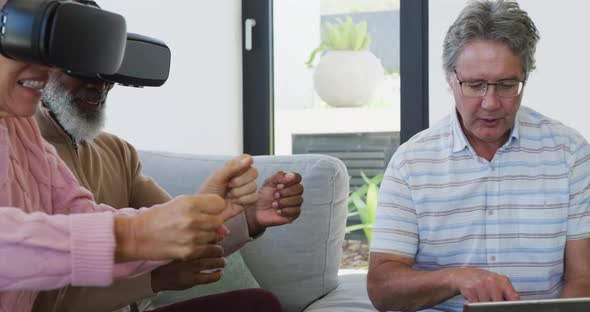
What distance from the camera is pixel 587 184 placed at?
192cm

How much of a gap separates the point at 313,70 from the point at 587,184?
7.05ft

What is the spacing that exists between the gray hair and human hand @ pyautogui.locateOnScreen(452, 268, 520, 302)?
546 mm

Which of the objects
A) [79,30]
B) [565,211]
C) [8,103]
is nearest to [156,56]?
[8,103]

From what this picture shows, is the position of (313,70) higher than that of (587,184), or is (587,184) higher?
(313,70)

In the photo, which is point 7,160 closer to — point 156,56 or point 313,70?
point 156,56

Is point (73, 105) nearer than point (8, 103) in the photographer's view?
No

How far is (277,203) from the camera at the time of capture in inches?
63.1

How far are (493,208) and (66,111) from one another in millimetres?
1030

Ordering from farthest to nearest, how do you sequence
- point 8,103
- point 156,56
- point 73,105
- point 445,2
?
point 445,2, point 73,105, point 156,56, point 8,103

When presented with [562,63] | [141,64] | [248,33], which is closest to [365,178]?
[248,33]

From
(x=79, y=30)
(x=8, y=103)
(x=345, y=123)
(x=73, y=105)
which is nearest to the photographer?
(x=79, y=30)

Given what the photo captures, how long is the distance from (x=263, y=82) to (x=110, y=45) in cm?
303

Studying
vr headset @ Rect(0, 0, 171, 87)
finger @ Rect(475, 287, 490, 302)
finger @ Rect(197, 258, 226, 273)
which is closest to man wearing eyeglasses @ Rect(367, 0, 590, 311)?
finger @ Rect(475, 287, 490, 302)

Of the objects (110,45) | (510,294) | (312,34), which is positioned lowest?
(510,294)
